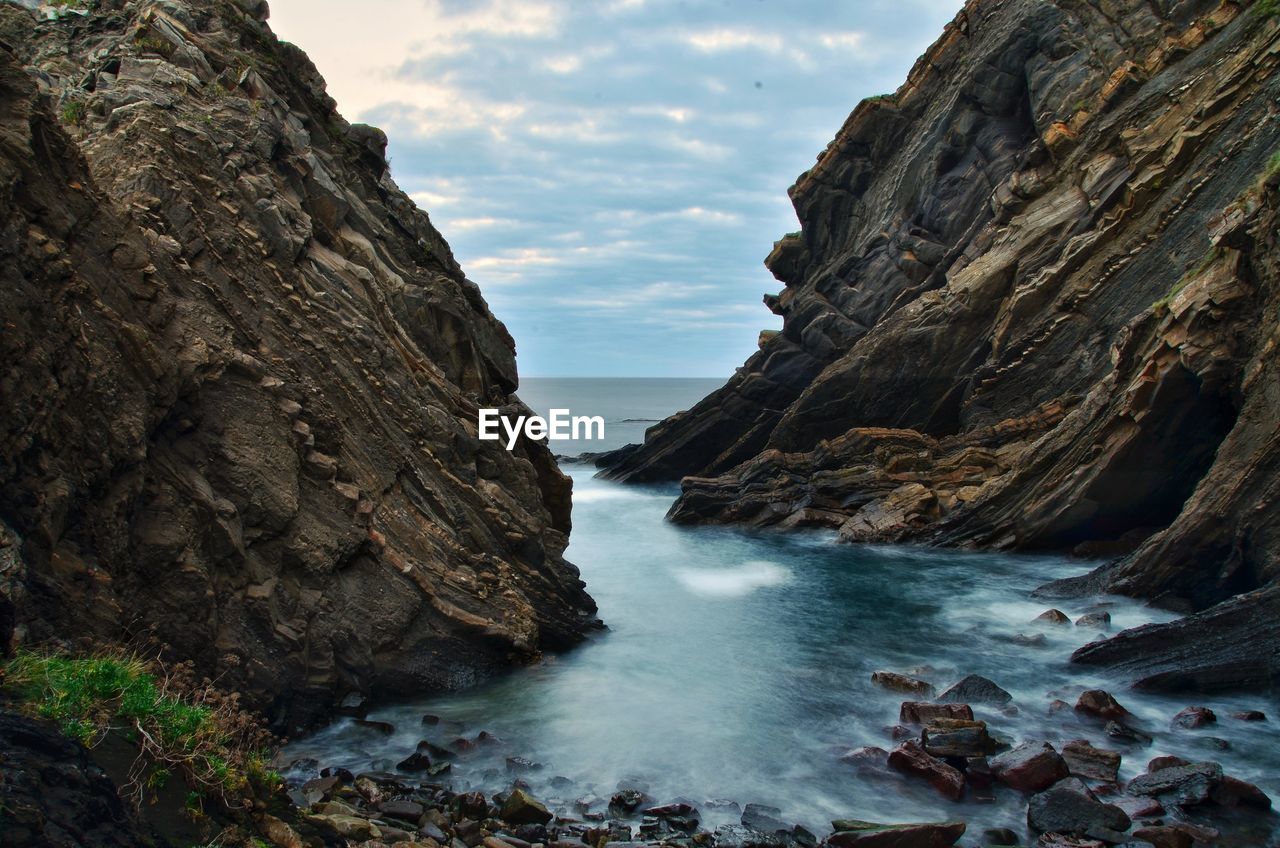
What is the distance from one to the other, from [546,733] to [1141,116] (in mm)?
32020

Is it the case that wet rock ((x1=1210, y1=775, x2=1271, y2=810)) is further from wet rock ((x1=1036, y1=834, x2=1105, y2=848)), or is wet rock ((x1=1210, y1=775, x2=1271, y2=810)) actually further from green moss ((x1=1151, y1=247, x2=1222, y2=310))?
green moss ((x1=1151, y1=247, x2=1222, y2=310))

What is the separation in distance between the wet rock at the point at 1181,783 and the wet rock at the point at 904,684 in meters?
4.71

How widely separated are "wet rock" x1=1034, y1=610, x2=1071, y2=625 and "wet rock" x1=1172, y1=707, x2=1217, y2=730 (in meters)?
6.51

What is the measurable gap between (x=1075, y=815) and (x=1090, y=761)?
2.16m

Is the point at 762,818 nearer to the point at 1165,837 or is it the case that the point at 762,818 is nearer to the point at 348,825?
the point at 1165,837

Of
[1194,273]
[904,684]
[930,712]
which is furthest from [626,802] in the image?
[1194,273]

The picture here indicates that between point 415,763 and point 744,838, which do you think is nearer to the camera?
point 744,838

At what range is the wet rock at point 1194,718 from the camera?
15234 millimetres

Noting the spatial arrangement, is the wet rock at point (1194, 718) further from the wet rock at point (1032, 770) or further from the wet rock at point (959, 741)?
the wet rock at point (959, 741)

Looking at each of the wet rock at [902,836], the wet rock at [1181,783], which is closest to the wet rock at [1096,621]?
the wet rock at [1181,783]

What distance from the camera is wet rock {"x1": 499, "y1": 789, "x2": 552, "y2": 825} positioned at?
11781mm

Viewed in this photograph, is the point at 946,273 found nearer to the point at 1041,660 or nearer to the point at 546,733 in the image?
the point at 1041,660

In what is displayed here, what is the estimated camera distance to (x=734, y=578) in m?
30.4

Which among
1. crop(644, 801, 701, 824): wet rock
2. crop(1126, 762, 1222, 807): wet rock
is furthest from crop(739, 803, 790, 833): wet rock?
crop(1126, 762, 1222, 807): wet rock
